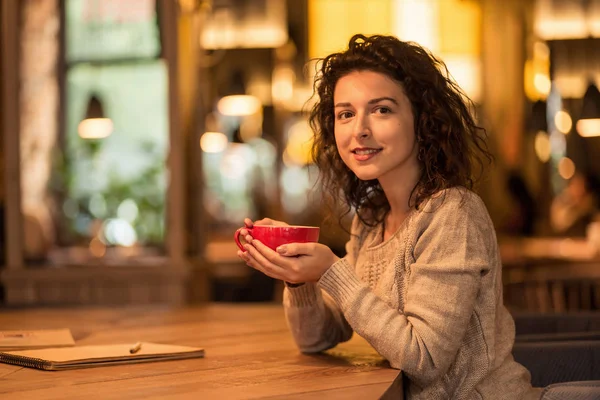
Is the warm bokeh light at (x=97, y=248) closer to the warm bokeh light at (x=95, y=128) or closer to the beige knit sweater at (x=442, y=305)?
the warm bokeh light at (x=95, y=128)

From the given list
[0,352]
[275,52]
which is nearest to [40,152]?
[0,352]

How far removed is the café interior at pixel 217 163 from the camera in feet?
7.48

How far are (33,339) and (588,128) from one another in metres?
8.80

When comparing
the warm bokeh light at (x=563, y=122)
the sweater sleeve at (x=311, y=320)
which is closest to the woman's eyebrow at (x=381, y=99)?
the sweater sleeve at (x=311, y=320)

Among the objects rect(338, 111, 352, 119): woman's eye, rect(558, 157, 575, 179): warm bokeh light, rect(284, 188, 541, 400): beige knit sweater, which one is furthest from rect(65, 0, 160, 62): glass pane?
rect(558, 157, 575, 179): warm bokeh light

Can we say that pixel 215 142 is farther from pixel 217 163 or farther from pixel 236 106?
pixel 236 106

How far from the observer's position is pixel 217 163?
467 inches

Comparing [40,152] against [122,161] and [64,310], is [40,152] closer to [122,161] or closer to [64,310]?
[122,161]

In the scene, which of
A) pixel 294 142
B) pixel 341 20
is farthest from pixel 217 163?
pixel 341 20

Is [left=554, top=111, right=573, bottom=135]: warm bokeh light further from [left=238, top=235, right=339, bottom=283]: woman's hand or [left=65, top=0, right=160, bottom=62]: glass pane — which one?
[left=238, top=235, right=339, bottom=283]: woman's hand

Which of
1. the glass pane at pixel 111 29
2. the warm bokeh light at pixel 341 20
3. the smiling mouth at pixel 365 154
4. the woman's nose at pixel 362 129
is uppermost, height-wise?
the warm bokeh light at pixel 341 20

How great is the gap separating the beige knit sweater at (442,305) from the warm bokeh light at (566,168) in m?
9.15

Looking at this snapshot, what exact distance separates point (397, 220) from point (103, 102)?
333 centimetres

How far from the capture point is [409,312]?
1.59 metres
